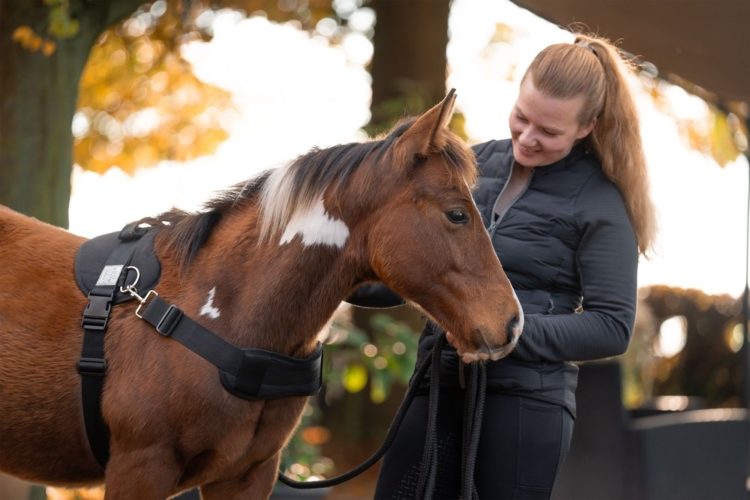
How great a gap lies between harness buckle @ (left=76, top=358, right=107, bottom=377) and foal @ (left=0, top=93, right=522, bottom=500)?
21 mm

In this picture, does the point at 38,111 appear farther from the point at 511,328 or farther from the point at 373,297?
the point at 511,328

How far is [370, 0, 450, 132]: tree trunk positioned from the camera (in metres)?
9.22

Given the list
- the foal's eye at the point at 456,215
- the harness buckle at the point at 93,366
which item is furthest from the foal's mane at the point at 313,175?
the harness buckle at the point at 93,366

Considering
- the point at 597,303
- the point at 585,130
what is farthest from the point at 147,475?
the point at 585,130

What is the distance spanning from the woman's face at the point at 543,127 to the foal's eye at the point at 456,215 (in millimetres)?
308

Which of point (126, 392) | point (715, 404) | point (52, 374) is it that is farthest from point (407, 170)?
point (715, 404)

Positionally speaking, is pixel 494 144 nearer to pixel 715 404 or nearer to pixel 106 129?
pixel 106 129

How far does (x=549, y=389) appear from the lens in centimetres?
277

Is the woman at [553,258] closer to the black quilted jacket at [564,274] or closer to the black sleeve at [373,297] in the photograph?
the black quilted jacket at [564,274]

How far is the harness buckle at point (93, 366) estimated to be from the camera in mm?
2787

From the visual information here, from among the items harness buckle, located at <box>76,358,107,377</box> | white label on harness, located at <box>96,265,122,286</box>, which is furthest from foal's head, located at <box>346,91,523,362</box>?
harness buckle, located at <box>76,358,107,377</box>

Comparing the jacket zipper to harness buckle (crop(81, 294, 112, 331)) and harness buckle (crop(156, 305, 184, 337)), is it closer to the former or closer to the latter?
harness buckle (crop(156, 305, 184, 337))

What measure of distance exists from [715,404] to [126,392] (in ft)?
33.5

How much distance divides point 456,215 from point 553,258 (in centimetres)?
32
